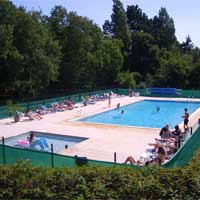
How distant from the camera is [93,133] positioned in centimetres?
2128

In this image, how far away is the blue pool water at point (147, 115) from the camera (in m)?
27.2

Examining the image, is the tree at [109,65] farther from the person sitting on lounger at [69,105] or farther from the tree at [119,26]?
the person sitting on lounger at [69,105]

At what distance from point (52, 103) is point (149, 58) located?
2852 cm

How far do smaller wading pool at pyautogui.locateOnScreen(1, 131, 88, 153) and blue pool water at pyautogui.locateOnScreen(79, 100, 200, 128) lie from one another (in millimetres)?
5423

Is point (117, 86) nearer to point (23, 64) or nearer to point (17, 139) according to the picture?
point (23, 64)

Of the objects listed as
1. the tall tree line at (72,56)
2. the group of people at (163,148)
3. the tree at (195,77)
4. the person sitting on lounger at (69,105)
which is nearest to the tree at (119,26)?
the tall tree line at (72,56)

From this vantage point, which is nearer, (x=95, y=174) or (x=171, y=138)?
(x=95, y=174)

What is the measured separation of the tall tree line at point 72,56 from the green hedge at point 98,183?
22423 mm

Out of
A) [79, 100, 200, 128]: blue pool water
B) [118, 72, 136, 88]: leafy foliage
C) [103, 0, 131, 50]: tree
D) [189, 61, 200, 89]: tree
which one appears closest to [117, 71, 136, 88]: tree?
[118, 72, 136, 88]: leafy foliage

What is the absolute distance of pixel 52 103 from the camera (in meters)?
31.2

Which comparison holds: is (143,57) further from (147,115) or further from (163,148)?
(163,148)

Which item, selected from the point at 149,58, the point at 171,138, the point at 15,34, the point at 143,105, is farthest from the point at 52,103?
the point at 149,58

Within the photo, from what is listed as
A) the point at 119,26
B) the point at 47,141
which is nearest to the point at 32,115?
the point at 47,141

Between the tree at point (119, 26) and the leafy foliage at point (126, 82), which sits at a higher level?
the tree at point (119, 26)
